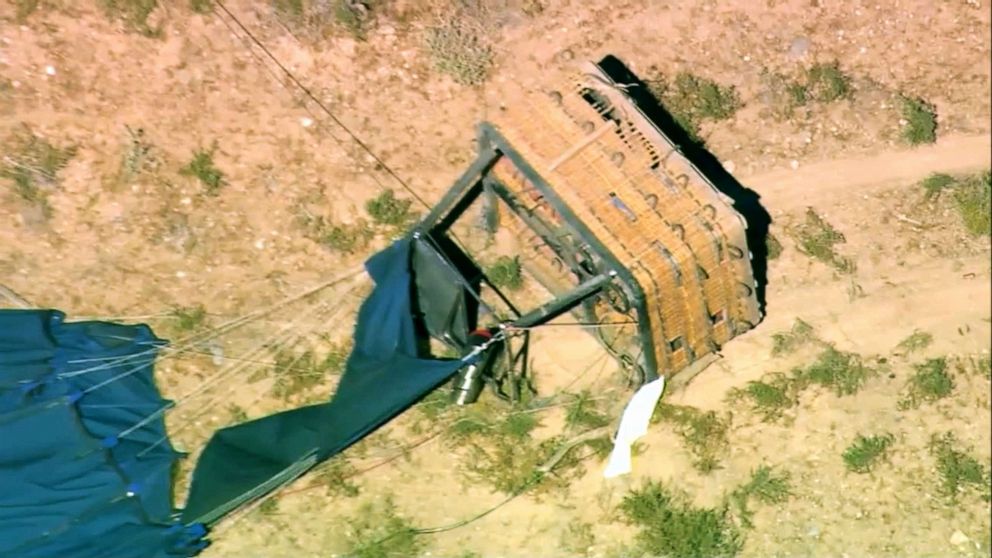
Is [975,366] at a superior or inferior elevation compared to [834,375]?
inferior

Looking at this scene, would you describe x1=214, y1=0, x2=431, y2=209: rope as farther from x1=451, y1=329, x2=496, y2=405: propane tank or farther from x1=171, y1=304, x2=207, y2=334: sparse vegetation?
x1=171, y1=304, x2=207, y2=334: sparse vegetation

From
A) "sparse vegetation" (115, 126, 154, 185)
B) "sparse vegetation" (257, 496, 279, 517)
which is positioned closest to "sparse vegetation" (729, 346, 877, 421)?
"sparse vegetation" (257, 496, 279, 517)

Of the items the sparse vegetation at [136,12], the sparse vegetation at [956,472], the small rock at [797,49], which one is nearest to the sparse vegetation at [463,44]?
the sparse vegetation at [136,12]

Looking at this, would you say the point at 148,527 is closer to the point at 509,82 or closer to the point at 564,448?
the point at 564,448

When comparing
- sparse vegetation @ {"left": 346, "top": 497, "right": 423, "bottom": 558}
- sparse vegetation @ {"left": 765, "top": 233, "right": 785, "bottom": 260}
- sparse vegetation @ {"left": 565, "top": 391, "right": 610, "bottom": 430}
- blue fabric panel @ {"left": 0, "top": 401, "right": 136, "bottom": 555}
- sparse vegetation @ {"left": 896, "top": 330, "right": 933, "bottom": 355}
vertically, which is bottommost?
sparse vegetation @ {"left": 896, "top": 330, "right": 933, "bottom": 355}

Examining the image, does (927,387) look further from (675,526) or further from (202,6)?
(202,6)

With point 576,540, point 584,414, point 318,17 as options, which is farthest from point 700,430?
point 318,17

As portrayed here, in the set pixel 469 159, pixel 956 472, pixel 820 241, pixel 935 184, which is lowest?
pixel 956 472

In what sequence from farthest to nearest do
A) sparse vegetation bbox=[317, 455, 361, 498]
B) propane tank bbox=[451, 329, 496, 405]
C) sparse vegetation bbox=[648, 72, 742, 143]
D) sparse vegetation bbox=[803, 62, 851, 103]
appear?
1. sparse vegetation bbox=[803, 62, 851, 103]
2. sparse vegetation bbox=[648, 72, 742, 143]
3. sparse vegetation bbox=[317, 455, 361, 498]
4. propane tank bbox=[451, 329, 496, 405]
